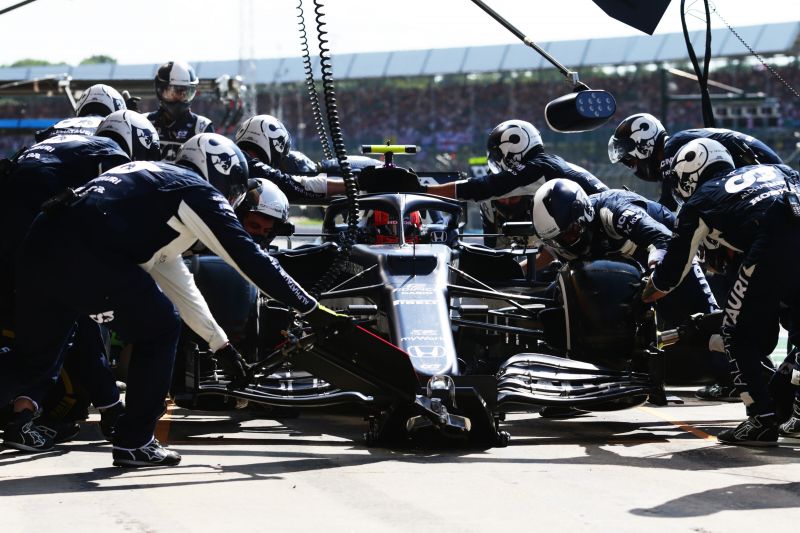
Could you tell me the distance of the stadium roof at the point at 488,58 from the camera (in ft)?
166

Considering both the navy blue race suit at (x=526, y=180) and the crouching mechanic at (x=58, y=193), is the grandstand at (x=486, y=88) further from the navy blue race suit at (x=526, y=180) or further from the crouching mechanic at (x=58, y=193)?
the crouching mechanic at (x=58, y=193)

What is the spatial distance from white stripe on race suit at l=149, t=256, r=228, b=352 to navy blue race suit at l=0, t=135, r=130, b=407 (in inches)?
38.6

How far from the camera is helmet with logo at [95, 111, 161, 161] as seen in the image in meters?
8.28

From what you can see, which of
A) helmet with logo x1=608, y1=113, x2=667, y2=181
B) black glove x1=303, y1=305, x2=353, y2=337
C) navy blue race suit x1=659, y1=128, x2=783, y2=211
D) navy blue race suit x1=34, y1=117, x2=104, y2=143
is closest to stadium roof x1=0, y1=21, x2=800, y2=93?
helmet with logo x1=608, y1=113, x2=667, y2=181

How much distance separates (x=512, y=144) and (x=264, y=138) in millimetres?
2116

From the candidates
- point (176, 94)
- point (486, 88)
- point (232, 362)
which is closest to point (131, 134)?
point (232, 362)

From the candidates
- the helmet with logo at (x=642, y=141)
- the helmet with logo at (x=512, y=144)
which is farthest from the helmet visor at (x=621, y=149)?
the helmet with logo at (x=512, y=144)

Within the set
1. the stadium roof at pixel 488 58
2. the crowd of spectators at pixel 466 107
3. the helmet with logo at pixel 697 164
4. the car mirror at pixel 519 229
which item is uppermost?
the stadium roof at pixel 488 58

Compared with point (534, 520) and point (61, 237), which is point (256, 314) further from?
point (534, 520)

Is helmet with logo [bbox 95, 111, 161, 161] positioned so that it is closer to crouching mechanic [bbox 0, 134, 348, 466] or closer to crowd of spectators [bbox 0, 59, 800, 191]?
crouching mechanic [bbox 0, 134, 348, 466]

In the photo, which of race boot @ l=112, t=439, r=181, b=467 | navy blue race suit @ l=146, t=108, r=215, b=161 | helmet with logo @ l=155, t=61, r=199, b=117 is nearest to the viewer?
race boot @ l=112, t=439, r=181, b=467

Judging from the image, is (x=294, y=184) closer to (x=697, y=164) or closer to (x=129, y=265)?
(x=697, y=164)

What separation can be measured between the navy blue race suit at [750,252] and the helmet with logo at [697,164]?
17 cm

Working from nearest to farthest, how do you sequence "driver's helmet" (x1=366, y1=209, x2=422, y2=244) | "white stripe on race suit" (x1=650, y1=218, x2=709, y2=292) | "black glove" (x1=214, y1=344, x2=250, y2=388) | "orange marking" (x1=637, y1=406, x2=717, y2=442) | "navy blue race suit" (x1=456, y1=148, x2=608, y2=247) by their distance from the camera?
1. "black glove" (x1=214, y1=344, x2=250, y2=388)
2. "white stripe on race suit" (x1=650, y1=218, x2=709, y2=292)
3. "orange marking" (x1=637, y1=406, x2=717, y2=442)
4. "driver's helmet" (x1=366, y1=209, x2=422, y2=244)
5. "navy blue race suit" (x1=456, y1=148, x2=608, y2=247)
